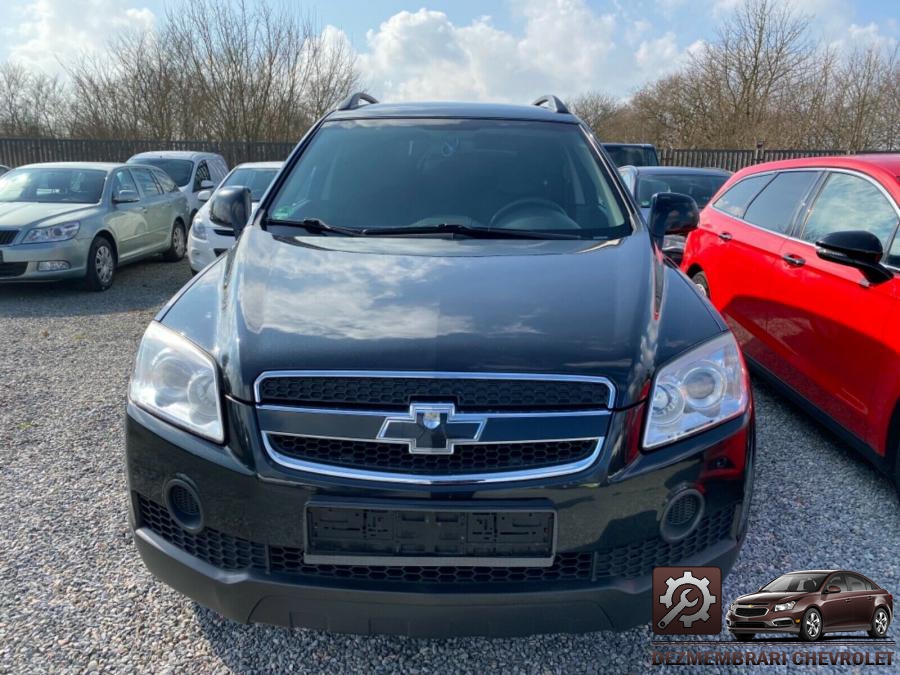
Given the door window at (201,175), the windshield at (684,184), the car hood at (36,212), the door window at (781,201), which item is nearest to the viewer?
the door window at (781,201)

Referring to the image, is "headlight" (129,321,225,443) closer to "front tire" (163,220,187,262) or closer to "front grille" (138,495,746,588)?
"front grille" (138,495,746,588)

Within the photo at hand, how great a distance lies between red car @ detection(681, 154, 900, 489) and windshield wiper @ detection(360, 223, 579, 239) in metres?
1.47

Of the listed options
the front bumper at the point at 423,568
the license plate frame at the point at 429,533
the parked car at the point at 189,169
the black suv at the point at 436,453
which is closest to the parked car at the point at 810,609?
the black suv at the point at 436,453

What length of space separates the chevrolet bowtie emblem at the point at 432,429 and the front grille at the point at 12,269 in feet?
Result: 24.8

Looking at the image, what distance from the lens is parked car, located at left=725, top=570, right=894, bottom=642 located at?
2.23m

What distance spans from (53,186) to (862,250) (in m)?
9.16

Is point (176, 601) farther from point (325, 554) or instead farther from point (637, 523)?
point (637, 523)

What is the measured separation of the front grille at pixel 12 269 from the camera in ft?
25.2

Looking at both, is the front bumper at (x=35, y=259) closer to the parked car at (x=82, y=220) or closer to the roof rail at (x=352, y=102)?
the parked car at (x=82, y=220)

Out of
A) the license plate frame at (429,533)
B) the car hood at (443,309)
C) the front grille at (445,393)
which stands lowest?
the license plate frame at (429,533)

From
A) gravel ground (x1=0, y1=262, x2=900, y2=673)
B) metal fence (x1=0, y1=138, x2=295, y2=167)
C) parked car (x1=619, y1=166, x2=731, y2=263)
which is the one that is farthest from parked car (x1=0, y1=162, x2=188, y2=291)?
metal fence (x1=0, y1=138, x2=295, y2=167)

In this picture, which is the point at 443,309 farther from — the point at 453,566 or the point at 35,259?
the point at 35,259

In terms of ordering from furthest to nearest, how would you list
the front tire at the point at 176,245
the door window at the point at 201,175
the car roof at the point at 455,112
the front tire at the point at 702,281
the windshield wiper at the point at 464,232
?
the door window at the point at 201,175
the front tire at the point at 176,245
the front tire at the point at 702,281
the car roof at the point at 455,112
the windshield wiper at the point at 464,232

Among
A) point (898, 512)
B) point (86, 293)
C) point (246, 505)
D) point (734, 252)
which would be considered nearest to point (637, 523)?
point (246, 505)
